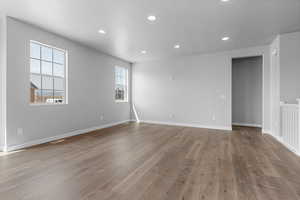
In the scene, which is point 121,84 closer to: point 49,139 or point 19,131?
point 49,139

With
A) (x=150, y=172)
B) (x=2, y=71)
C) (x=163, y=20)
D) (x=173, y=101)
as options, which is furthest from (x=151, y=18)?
(x=173, y=101)

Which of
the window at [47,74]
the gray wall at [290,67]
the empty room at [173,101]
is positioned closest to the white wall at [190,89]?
the empty room at [173,101]

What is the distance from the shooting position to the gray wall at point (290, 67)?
3529 millimetres

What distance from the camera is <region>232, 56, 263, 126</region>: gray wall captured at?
221 inches

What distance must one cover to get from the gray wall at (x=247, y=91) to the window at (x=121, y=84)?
472cm

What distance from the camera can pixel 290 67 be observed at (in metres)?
3.58

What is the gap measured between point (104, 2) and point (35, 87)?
2.62 metres

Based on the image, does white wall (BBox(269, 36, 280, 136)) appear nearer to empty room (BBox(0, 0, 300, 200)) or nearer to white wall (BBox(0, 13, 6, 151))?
empty room (BBox(0, 0, 300, 200))

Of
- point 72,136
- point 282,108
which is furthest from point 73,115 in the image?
point 282,108

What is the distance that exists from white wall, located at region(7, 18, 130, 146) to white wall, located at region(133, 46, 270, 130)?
1157mm

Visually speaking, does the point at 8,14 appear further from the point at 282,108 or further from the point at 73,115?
the point at 282,108

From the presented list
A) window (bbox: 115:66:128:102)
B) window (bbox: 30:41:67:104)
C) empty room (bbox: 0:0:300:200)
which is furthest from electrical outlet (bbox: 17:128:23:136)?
window (bbox: 115:66:128:102)

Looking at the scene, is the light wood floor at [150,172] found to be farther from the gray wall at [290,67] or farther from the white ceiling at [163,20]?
the white ceiling at [163,20]

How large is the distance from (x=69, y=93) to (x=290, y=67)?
5.97 metres
